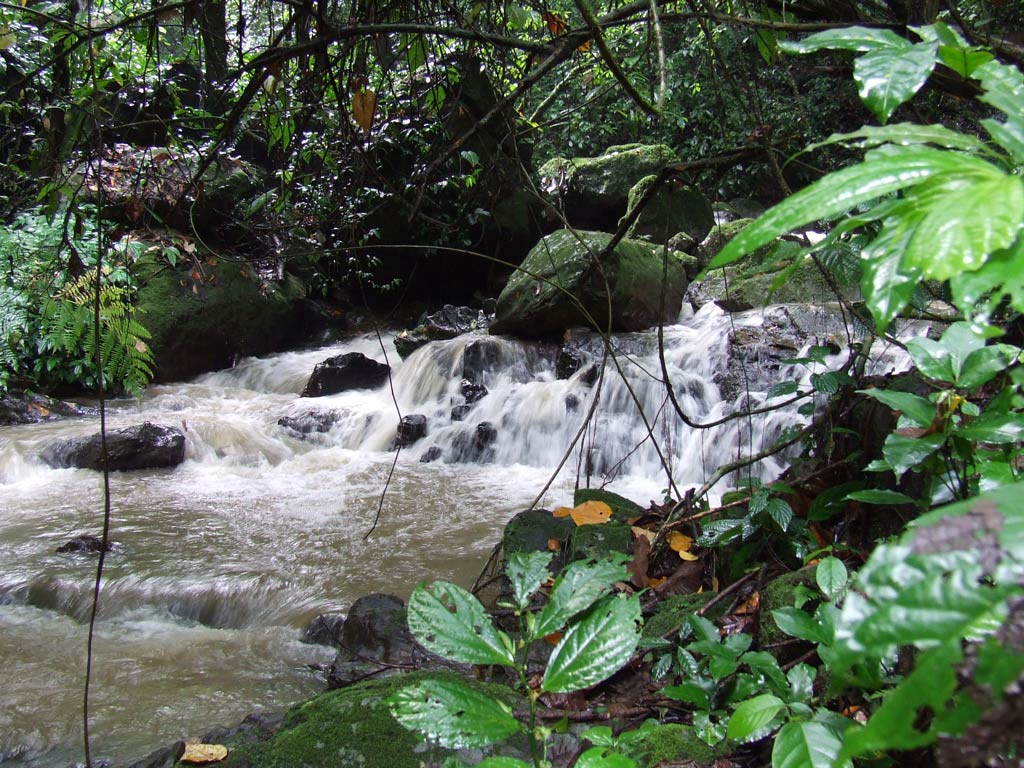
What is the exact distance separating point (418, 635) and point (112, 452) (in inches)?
237

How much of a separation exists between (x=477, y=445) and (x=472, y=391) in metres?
1.02

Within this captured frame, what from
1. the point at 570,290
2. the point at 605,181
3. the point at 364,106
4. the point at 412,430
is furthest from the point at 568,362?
the point at 364,106

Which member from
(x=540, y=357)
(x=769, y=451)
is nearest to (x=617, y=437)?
(x=540, y=357)

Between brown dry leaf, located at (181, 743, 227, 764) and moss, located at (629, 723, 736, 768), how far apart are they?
0.96 metres

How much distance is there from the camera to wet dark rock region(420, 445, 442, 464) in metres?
6.74

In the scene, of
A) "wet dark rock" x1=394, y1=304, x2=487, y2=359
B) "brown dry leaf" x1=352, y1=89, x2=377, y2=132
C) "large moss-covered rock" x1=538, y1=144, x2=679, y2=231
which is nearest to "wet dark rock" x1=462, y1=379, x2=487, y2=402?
"wet dark rock" x1=394, y1=304, x2=487, y2=359

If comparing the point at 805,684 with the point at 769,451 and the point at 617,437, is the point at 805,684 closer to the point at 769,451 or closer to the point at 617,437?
the point at 769,451

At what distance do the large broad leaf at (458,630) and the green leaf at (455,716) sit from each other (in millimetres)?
43

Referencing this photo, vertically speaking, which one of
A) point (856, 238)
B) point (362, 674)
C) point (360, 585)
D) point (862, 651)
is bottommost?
point (360, 585)

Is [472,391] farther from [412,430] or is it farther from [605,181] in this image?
[605,181]

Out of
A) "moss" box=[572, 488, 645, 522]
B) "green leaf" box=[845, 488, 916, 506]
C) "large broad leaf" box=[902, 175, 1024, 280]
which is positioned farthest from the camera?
"moss" box=[572, 488, 645, 522]

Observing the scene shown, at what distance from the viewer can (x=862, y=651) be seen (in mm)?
394

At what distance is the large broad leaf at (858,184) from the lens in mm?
513

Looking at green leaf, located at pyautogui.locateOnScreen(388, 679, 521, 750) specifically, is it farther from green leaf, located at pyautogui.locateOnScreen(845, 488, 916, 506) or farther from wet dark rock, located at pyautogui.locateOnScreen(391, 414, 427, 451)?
wet dark rock, located at pyautogui.locateOnScreen(391, 414, 427, 451)
